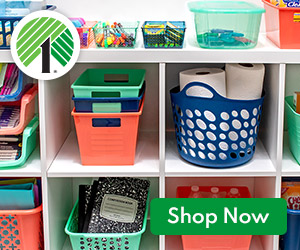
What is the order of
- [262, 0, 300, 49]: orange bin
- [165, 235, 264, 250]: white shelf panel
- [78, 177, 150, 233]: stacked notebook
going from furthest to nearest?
[165, 235, 264, 250]: white shelf panel < [78, 177, 150, 233]: stacked notebook < [262, 0, 300, 49]: orange bin

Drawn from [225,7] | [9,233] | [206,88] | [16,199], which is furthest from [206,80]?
[9,233]

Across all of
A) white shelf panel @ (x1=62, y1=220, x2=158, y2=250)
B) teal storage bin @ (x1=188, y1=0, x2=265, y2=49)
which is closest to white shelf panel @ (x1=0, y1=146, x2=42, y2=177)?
white shelf panel @ (x1=62, y1=220, x2=158, y2=250)

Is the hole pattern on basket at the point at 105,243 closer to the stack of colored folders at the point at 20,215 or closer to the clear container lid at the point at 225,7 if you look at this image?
the stack of colored folders at the point at 20,215

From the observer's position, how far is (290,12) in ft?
6.09

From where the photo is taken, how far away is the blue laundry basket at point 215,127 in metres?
1.91


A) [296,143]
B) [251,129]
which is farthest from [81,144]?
[296,143]

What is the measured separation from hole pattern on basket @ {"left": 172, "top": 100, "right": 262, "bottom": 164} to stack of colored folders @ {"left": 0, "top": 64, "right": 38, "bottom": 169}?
20.9 inches

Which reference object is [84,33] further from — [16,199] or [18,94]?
[16,199]

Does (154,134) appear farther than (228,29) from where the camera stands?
Yes

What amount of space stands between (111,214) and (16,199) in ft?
1.15

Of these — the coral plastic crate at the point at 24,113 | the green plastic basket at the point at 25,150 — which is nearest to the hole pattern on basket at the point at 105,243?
the green plastic basket at the point at 25,150

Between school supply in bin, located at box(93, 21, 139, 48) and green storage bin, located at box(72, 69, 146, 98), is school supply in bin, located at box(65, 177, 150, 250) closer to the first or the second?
green storage bin, located at box(72, 69, 146, 98)

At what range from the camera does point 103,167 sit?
6.57 ft

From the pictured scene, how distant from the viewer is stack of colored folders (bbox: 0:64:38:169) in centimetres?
196
